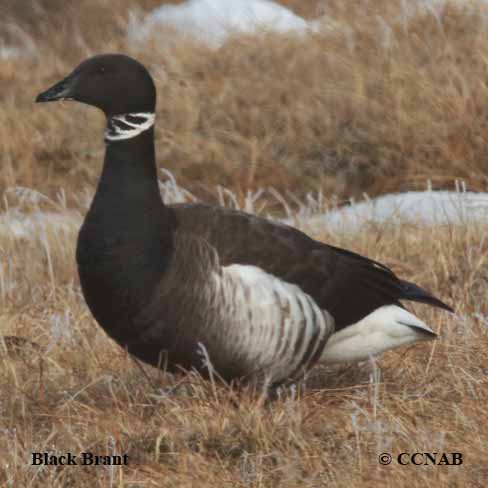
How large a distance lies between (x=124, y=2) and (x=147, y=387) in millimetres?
11576

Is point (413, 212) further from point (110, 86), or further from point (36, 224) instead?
point (110, 86)

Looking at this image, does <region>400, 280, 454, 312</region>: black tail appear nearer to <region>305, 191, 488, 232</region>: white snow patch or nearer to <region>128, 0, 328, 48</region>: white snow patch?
<region>305, 191, 488, 232</region>: white snow patch

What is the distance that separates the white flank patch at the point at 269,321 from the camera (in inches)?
180

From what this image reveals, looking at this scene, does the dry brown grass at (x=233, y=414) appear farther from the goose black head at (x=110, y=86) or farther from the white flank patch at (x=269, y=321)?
the goose black head at (x=110, y=86)

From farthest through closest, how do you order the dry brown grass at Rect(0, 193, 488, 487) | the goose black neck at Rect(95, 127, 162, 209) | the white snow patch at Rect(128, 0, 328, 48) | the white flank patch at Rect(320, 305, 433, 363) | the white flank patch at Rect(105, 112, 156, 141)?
the white snow patch at Rect(128, 0, 328, 48)
the white flank patch at Rect(320, 305, 433, 363)
the white flank patch at Rect(105, 112, 156, 141)
the goose black neck at Rect(95, 127, 162, 209)
the dry brown grass at Rect(0, 193, 488, 487)

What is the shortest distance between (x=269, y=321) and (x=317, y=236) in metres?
2.44

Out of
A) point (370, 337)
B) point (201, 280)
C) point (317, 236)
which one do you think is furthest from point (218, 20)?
point (201, 280)

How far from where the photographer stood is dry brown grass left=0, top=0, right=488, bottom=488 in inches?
162

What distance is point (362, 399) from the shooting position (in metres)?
4.72

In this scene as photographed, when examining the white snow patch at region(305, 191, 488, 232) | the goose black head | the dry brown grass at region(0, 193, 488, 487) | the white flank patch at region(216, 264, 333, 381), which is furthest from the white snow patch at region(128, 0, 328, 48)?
the white flank patch at region(216, 264, 333, 381)

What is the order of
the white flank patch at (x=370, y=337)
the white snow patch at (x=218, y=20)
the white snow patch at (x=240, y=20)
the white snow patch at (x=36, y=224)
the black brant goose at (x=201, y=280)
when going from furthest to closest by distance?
the white snow patch at (x=218, y=20), the white snow patch at (x=240, y=20), the white snow patch at (x=36, y=224), the white flank patch at (x=370, y=337), the black brant goose at (x=201, y=280)

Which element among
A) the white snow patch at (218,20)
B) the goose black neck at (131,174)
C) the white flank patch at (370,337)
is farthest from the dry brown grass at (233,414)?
the white snow patch at (218,20)

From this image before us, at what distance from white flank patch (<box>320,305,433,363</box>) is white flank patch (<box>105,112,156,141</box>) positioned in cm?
110

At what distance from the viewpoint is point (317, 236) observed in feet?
23.0
